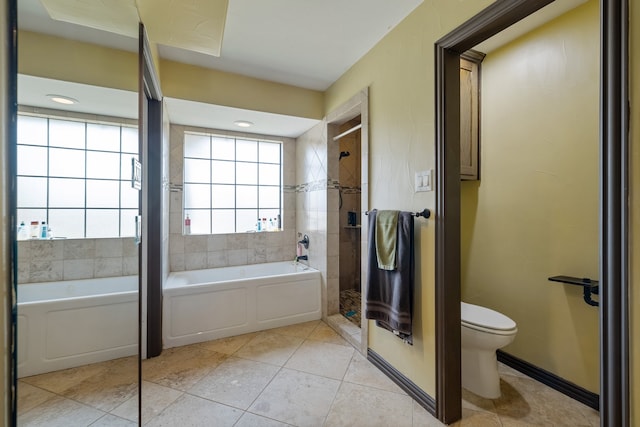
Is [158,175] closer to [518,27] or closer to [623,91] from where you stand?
[623,91]

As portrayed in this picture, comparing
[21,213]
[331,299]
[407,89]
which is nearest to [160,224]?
[21,213]

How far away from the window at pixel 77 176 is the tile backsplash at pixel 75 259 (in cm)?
5

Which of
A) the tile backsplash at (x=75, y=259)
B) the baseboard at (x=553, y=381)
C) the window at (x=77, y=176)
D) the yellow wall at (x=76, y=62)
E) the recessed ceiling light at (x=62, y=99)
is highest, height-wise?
the yellow wall at (x=76, y=62)

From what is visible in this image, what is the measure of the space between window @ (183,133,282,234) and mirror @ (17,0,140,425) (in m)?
1.91

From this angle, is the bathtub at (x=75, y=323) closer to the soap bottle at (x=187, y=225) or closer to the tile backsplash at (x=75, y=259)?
the tile backsplash at (x=75, y=259)

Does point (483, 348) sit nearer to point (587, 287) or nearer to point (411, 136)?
point (587, 287)

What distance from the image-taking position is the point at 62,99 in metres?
0.95

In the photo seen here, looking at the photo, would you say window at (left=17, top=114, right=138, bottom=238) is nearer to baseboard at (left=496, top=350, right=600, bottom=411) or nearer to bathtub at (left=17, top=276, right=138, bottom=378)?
bathtub at (left=17, top=276, right=138, bottom=378)

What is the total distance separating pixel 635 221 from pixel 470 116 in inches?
64.6

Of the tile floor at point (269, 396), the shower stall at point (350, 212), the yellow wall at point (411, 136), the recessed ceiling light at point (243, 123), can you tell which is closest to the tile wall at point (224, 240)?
the recessed ceiling light at point (243, 123)

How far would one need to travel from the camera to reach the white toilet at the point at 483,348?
170cm

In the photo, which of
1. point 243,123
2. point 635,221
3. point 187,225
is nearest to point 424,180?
point 635,221

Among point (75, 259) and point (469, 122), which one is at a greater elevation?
point (469, 122)

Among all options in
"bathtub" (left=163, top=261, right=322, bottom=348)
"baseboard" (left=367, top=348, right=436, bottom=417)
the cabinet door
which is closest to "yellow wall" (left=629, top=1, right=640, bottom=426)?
"baseboard" (left=367, top=348, right=436, bottom=417)
